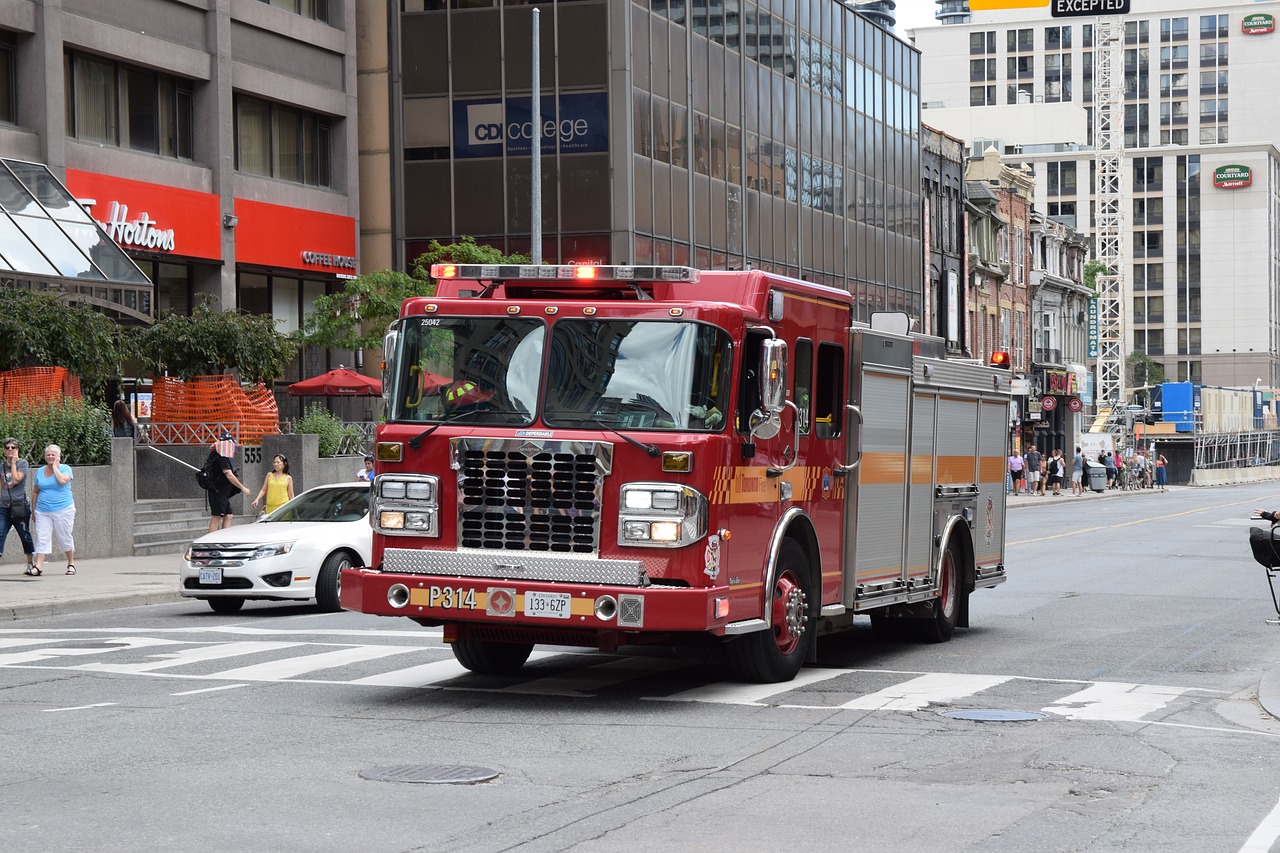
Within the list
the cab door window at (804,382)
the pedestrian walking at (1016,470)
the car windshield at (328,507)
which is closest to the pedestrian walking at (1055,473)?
the pedestrian walking at (1016,470)

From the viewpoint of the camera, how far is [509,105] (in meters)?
43.8

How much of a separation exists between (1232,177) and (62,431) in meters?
146

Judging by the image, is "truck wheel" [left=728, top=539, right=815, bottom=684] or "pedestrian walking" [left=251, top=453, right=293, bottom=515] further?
"pedestrian walking" [left=251, top=453, right=293, bottom=515]

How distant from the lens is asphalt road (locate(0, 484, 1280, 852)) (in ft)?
24.8

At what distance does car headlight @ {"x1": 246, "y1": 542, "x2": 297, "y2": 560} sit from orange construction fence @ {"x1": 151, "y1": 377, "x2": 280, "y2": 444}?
13527 millimetres

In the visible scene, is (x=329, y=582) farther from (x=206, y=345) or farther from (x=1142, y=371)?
(x=1142, y=371)

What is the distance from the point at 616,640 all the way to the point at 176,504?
19.9m

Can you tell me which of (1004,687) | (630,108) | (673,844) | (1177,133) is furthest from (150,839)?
(1177,133)

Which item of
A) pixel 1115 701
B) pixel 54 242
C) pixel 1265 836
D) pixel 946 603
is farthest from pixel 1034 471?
pixel 1265 836

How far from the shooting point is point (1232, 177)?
509 ft

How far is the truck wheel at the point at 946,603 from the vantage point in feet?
50.1

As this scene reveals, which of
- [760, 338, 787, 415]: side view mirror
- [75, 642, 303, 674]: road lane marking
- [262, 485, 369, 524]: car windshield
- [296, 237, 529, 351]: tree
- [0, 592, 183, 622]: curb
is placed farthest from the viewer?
[296, 237, 529, 351]: tree

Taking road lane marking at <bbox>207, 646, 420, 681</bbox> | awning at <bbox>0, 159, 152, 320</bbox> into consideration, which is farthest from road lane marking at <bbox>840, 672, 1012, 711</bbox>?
awning at <bbox>0, 159, 152, 320</bbox>

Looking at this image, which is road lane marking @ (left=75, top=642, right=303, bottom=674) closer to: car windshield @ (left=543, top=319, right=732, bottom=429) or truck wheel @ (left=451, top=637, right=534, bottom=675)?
truck wheel @ (left=451, top=637, right=534, bottom=675)
